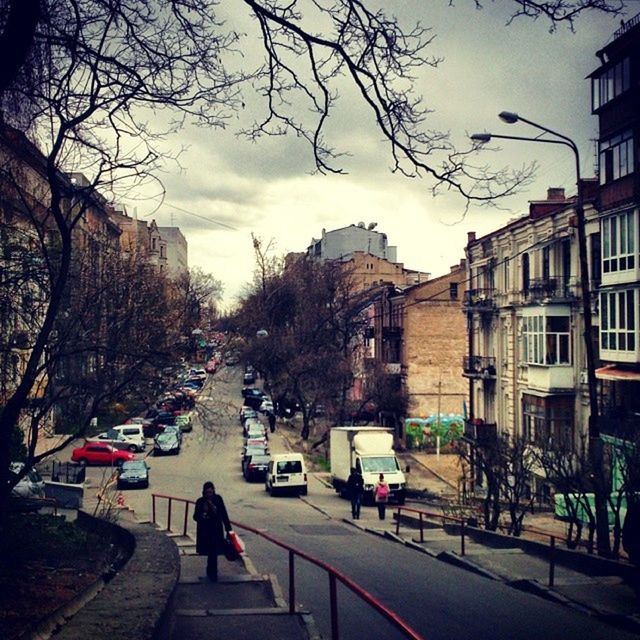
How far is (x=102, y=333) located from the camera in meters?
17.1

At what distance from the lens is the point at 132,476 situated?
4059 cm

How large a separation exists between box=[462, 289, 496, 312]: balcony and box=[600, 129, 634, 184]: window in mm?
16022

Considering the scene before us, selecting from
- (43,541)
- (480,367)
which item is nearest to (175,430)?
(480,367)

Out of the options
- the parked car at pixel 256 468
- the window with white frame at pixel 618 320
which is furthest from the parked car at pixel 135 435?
the window with white frame at pixel 618 320

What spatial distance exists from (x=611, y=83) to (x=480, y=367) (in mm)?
21344

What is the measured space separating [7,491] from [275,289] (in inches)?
2227

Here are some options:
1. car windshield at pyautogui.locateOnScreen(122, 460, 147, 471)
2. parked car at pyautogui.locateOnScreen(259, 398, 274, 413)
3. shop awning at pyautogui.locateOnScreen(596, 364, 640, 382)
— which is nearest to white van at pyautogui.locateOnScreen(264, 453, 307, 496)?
car windshield at pyautogui.locateOnScreen(122, 460, 147, 471)

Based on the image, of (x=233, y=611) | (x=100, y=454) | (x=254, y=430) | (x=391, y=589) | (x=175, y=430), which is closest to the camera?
(x=233, y=611)

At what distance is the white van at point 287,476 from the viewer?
3981 cm

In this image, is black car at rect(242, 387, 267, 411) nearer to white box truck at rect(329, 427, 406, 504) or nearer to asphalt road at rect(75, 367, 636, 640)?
white box truck at rect(329, 427, 406, 504)

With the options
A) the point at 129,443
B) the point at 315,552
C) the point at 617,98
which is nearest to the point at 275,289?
the point at 129,443

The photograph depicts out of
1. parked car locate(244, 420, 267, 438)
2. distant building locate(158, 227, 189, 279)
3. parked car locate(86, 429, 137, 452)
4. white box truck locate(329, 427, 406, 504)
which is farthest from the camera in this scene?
distant building locate(158, 227, 189, 279)

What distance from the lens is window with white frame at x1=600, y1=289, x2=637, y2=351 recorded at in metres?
30.7

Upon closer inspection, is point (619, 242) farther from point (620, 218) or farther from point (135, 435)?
point (135, 435)
